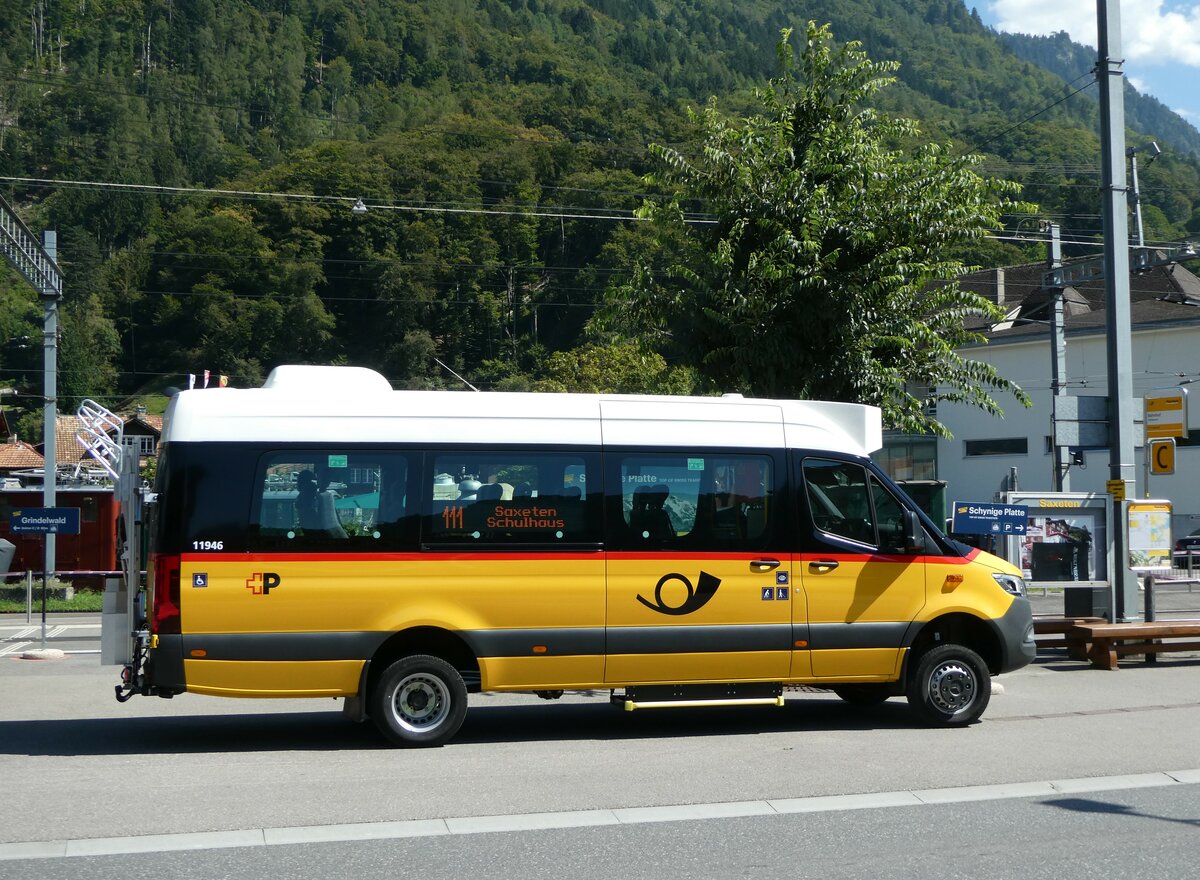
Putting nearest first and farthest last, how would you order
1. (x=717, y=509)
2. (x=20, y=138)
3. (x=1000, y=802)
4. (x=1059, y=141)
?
(x=1000, y=802), (x=717, y=509), (x=1059, y=141), (x=20, y=138)

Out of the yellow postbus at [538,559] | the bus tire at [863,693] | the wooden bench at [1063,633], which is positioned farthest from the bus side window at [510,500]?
the wooden bench at [1063,633]

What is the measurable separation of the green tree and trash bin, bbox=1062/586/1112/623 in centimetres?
268

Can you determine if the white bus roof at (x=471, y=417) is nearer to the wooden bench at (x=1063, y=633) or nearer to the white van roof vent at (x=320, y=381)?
the white van roof vent at (x=320, y=381)

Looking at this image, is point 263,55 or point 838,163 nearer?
point 838,163

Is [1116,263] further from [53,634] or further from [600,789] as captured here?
[53,634]

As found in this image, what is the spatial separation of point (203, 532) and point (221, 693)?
1.20 meters

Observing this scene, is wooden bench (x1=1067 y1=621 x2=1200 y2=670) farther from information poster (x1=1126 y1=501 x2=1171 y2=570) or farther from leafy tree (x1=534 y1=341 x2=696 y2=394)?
leafy tree (x1=534 y1=341 x2=696 y2=394)

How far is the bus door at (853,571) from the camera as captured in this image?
10.9 m

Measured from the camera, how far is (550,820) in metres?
7.66

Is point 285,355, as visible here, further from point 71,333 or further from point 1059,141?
point 1059,141

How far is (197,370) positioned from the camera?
8675 centimetres

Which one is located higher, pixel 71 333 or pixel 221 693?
pixel 71 333

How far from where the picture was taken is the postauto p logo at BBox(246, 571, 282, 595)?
9766 millimetres

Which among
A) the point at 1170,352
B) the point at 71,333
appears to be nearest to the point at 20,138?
the point at 71,333
